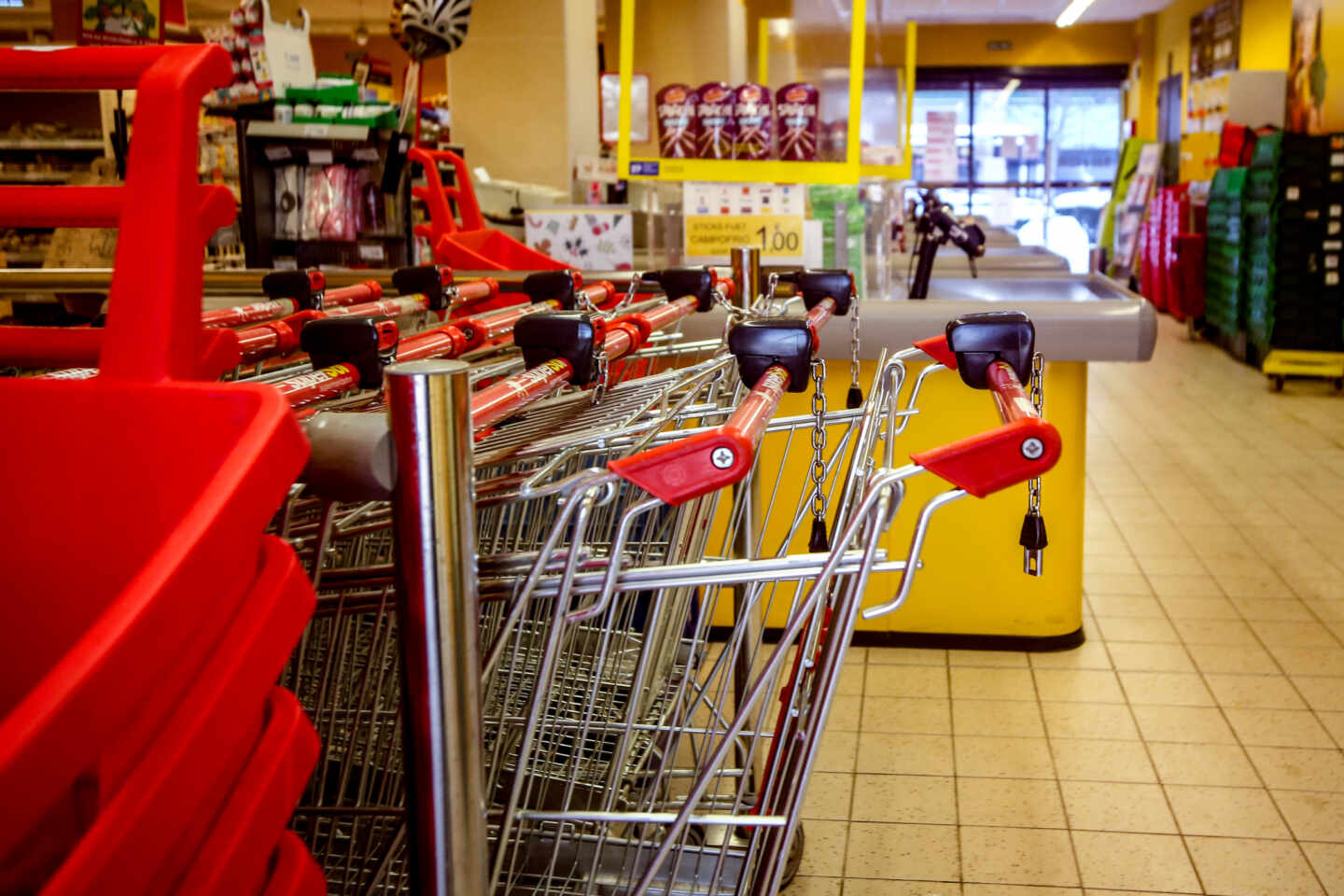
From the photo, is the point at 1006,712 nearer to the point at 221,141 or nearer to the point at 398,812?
the point at 398,812

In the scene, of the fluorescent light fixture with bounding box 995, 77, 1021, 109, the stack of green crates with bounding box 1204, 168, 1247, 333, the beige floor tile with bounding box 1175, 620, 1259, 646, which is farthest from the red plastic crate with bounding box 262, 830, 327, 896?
the fluorescent light fixture with bounding box 995, 77, 1021, 109

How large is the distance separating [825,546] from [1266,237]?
8.20 m

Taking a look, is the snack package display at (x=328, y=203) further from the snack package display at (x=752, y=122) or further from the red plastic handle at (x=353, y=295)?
the red plastic handle at (x=353, y=295)

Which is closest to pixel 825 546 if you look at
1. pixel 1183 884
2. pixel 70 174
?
pixel 1183 884

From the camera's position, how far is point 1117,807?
2.64 m

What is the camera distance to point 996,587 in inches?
138

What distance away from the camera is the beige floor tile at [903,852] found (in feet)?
7.89

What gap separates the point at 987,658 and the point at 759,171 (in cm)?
181

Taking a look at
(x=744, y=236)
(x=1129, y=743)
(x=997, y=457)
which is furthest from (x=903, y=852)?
(x=744, y=236)

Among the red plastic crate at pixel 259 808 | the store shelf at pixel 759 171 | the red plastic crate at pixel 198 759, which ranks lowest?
the red plastic crate at pixel 259 808

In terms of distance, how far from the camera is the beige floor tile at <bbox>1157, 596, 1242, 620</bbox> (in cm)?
379

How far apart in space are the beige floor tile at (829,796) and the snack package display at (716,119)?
7.50 ft

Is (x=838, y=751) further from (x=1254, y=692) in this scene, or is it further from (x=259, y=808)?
(x=259, y=808)

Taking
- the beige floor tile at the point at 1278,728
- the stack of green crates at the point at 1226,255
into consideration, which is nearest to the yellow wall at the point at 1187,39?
the stack of green crates at the point at 1226,255
